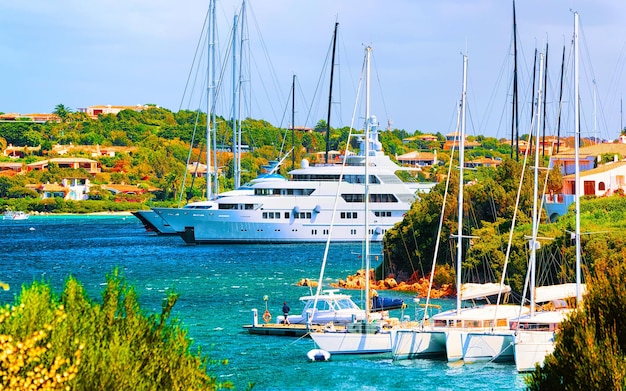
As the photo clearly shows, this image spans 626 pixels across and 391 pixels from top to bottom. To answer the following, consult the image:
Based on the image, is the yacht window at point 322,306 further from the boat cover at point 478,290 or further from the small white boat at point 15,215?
the small white boat at point 15,215

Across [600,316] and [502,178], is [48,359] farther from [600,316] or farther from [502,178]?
[502,178]

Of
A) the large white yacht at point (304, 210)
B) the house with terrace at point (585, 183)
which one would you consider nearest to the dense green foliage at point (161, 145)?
the large white yacht at point (304, 210)

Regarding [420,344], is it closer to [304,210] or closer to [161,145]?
[304,210]

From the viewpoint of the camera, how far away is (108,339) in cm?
1427

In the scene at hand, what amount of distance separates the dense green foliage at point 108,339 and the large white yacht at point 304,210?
5995 cm

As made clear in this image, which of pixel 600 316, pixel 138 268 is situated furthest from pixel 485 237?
pixel 600 316

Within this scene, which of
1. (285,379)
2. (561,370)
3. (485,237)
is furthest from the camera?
(485,237)

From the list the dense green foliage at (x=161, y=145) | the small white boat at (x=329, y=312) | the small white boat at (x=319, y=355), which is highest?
the dense green foliage at (x=161, y=145)

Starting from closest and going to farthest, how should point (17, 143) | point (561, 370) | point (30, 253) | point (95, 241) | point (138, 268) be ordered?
point (561, 370) < point (138, 268) < point (30, 253) < point (95, 241) < point (17, 143)

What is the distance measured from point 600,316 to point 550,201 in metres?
30.8

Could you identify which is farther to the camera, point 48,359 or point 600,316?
point 600,316

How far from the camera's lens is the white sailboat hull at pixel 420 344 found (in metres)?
28.3

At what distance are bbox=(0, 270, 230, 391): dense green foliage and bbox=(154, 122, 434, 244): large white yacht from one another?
59951mm

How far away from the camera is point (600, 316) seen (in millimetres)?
17531
